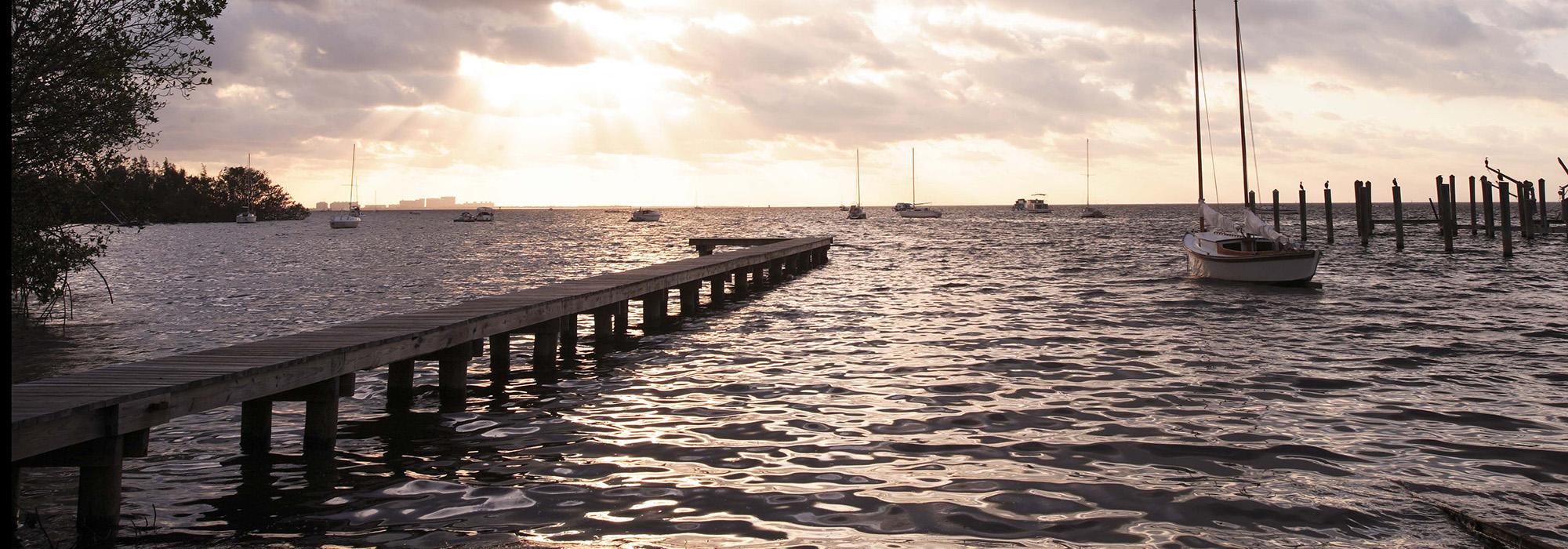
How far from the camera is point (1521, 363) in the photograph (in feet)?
42.1

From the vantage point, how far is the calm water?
20.5ft

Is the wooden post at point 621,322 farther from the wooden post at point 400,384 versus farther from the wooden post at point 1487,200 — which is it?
Result: the wooden post at point 1487,200

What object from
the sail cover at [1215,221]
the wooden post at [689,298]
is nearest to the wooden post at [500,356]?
the wooden post at [689,298]

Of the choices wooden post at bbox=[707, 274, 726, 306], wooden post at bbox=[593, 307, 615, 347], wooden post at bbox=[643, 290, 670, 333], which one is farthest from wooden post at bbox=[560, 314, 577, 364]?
wooden post at bbox=[707, 274, 726, 306]

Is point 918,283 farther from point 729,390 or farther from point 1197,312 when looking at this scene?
point 729,390

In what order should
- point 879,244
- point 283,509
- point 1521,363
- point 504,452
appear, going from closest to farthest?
1. point 283,509
2. point 504,452
3. point 1521,363
4. point 879,244

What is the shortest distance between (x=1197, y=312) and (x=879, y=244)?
130 ft

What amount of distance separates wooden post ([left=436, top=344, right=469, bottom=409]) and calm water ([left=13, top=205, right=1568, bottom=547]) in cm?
26

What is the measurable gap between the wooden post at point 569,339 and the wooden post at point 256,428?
5785 millimetres

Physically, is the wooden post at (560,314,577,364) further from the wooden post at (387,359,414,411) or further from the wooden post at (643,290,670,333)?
the wooden post at (643,290,670,333)

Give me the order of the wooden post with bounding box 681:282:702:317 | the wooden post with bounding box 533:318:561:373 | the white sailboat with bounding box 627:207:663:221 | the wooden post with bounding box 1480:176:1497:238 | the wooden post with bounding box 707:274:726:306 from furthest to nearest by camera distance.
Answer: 1. the white sailboat with bounding box 627:207:663:221
2. the wooden post with bounding box 1480:176:1497:238
3. the wooden post with bounding box 707:274:726:306
4. the wooden post with bounding box 681:282:702:317
5. the wooden post with bounding box 533:318:561:373

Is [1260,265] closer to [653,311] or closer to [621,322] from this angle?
[653,311]

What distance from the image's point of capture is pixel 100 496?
5.94 metres

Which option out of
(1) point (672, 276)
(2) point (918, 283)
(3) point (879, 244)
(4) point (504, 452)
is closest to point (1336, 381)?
(4) point (504, 452)
